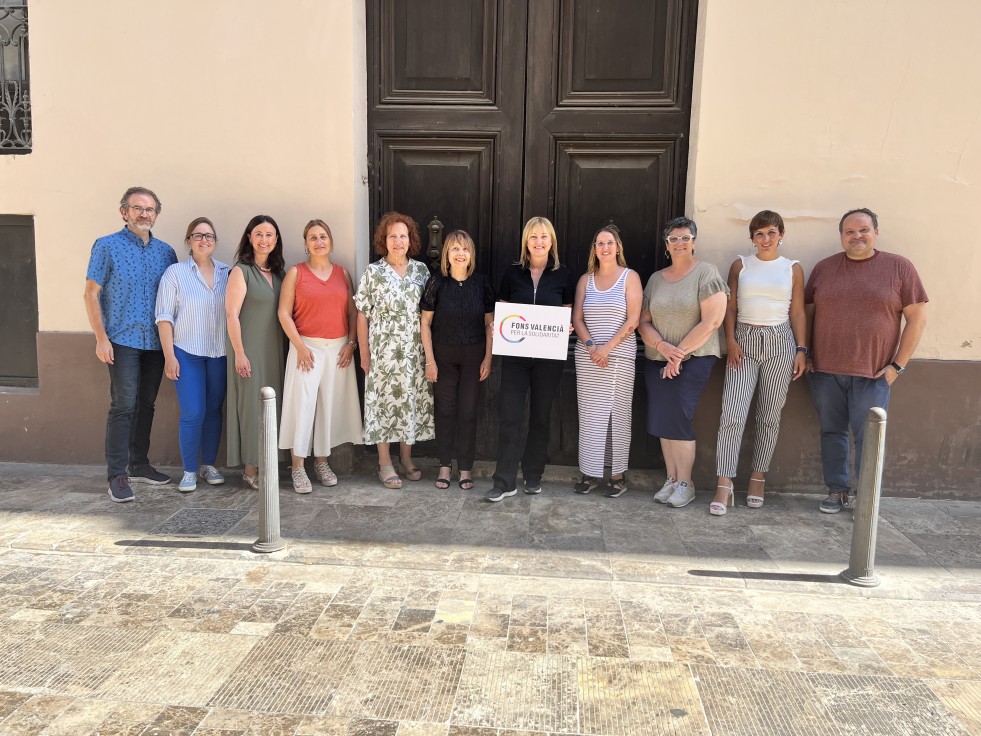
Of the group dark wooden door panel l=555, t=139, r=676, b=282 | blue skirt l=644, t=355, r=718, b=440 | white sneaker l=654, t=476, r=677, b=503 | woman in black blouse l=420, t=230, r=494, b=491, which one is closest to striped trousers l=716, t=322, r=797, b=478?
blue skirt l=644, t=355, r=718, b=440

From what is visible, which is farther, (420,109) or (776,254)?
(420,109)

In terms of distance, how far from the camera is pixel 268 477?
4.00 metres

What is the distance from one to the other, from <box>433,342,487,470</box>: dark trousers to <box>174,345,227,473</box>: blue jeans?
163 centimetres

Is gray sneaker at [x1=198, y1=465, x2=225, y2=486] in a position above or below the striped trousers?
below

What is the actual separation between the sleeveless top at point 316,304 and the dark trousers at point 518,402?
1.27 metres

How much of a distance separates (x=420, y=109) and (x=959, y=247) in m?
4.08

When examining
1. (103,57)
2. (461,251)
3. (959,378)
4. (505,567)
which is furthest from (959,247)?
(103,57)

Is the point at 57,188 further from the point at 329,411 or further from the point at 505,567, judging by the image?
the point at 505,567

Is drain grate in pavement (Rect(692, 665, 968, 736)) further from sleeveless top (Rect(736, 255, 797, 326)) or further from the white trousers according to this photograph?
the white trousers

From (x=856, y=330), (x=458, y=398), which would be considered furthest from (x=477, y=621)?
(x=856, y=330)

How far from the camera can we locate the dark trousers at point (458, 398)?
17.0 ft

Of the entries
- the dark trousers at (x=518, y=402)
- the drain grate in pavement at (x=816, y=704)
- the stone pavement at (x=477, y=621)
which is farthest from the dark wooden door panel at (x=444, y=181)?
the drain grate in pavement at (x=816, y=704)

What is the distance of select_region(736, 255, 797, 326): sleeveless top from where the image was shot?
4922mm

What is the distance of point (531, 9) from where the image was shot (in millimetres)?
5453
